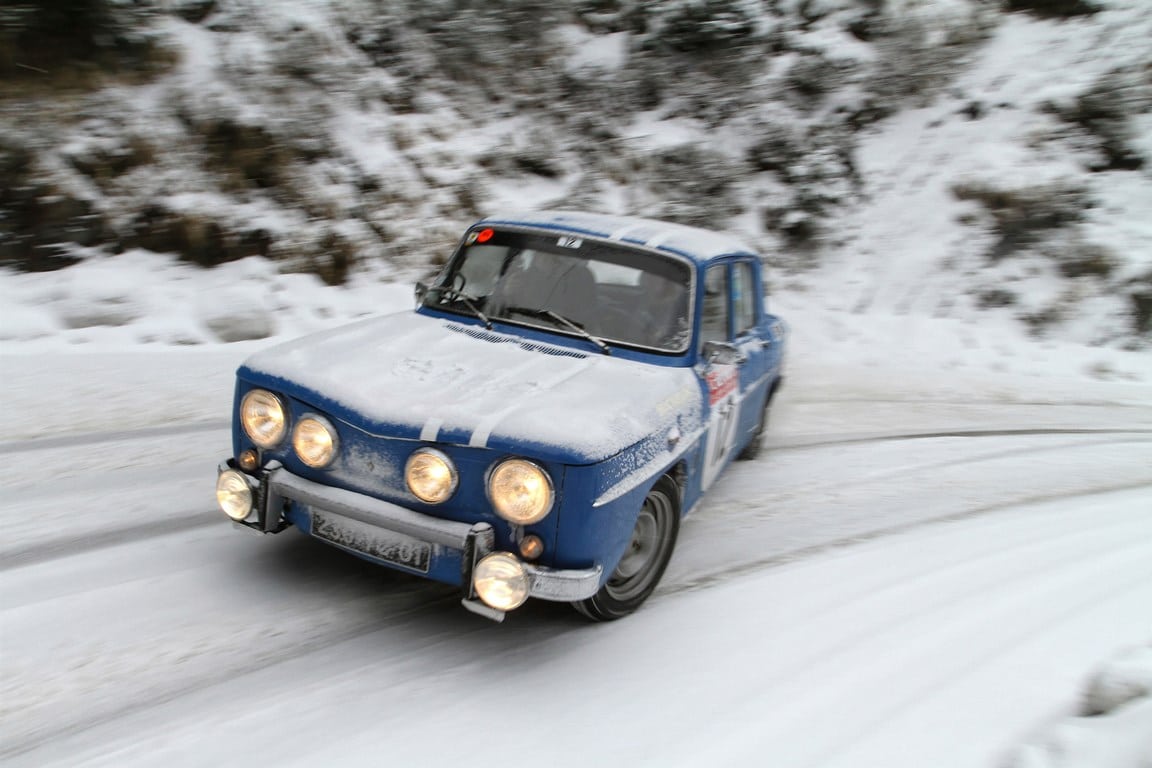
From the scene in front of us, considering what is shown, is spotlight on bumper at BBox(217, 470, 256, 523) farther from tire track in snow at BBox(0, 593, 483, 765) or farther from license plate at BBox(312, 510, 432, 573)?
tire track in snow at BBox(0, 593, 483, 765)

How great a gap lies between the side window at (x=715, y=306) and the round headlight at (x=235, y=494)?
2046 mm

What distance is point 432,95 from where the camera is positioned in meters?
11.7

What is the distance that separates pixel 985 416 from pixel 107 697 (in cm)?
691

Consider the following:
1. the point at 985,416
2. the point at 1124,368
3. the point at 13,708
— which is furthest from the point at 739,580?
the point at 1124,368

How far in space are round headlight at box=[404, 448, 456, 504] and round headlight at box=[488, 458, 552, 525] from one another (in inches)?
6.0

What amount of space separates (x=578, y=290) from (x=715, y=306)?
2.25 ft

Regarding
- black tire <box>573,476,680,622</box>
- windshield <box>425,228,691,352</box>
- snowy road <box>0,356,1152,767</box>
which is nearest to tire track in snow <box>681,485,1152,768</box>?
snowy road <box>0,356,1152,767</box>

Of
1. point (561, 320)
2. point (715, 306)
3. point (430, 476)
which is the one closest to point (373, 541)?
point (430, 476)

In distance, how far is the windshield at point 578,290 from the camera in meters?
4.05

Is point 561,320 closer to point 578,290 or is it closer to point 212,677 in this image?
point 578,290

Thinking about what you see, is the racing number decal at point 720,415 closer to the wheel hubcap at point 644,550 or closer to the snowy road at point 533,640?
the snowy road at point 533,640

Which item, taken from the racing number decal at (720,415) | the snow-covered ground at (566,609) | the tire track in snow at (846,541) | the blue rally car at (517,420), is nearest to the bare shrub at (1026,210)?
the snow-covered ground at (566,609)

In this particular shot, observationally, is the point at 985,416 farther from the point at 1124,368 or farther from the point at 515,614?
the point at 515,614

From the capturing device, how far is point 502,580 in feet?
9.57
